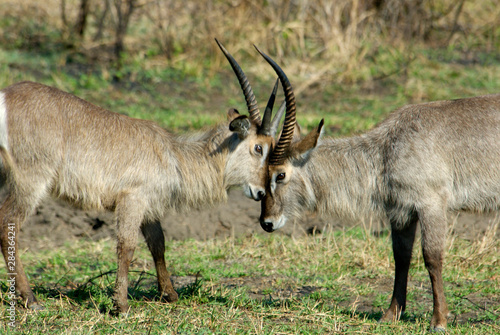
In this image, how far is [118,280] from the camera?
395 cm

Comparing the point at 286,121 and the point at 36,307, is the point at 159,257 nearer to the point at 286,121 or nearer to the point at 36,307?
the point at 36,307

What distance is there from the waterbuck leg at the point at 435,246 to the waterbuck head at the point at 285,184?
907mm

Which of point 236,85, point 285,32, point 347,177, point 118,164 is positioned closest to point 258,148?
point 347,177

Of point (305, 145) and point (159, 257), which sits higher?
point (305, 145)

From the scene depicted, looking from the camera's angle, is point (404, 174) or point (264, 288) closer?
point (404, 174)

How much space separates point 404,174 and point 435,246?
0.50 meters

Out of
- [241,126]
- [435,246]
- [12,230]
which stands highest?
[241,126]

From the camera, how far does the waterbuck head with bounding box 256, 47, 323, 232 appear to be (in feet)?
14.2

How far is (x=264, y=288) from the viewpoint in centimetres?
461

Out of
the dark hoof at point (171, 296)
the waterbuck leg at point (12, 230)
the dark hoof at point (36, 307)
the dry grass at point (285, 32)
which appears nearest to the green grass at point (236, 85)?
the dry grass at point (285, 32)

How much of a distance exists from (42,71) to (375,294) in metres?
6.66

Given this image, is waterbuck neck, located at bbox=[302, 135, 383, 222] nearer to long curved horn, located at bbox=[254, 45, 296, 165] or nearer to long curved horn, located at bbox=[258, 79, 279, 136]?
long curved horn, located at bbox=[254, 45, 296, 165]

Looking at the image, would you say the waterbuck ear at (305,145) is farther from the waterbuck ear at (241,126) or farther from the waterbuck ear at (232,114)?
the waterbuck ear at (232,114)

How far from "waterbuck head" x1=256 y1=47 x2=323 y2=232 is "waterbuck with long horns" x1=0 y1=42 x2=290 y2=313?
0.32 feet
